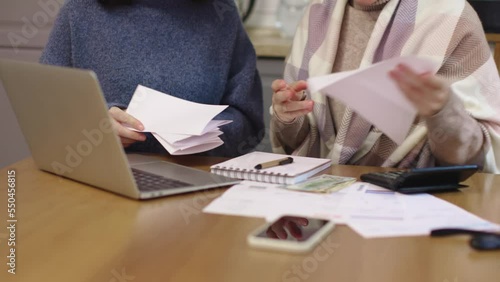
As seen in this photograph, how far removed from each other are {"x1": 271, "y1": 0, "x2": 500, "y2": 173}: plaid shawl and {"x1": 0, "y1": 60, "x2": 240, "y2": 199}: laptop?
38cm

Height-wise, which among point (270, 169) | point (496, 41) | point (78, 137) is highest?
point (78, 137)

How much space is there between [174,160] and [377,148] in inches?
16.8

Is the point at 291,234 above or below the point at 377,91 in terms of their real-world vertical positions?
below

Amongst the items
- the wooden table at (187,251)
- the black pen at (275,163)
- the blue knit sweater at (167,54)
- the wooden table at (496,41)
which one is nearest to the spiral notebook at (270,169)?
the black pen at (275,163)

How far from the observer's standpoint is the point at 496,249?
0.71 metres

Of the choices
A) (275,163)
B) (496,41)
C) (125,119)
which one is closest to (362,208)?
(275,163)

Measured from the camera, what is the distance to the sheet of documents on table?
0.78m

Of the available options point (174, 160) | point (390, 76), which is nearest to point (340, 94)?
point (390, 76)

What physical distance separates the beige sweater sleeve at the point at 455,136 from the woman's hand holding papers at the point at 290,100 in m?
0.23

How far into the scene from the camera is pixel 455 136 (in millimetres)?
1075

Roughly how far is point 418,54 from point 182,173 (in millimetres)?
548

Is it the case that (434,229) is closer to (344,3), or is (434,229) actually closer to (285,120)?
(285,120)

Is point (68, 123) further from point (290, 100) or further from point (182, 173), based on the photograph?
point (290, 100)

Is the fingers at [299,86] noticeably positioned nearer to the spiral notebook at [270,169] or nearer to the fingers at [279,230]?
the spiral notebook at [270,169]
